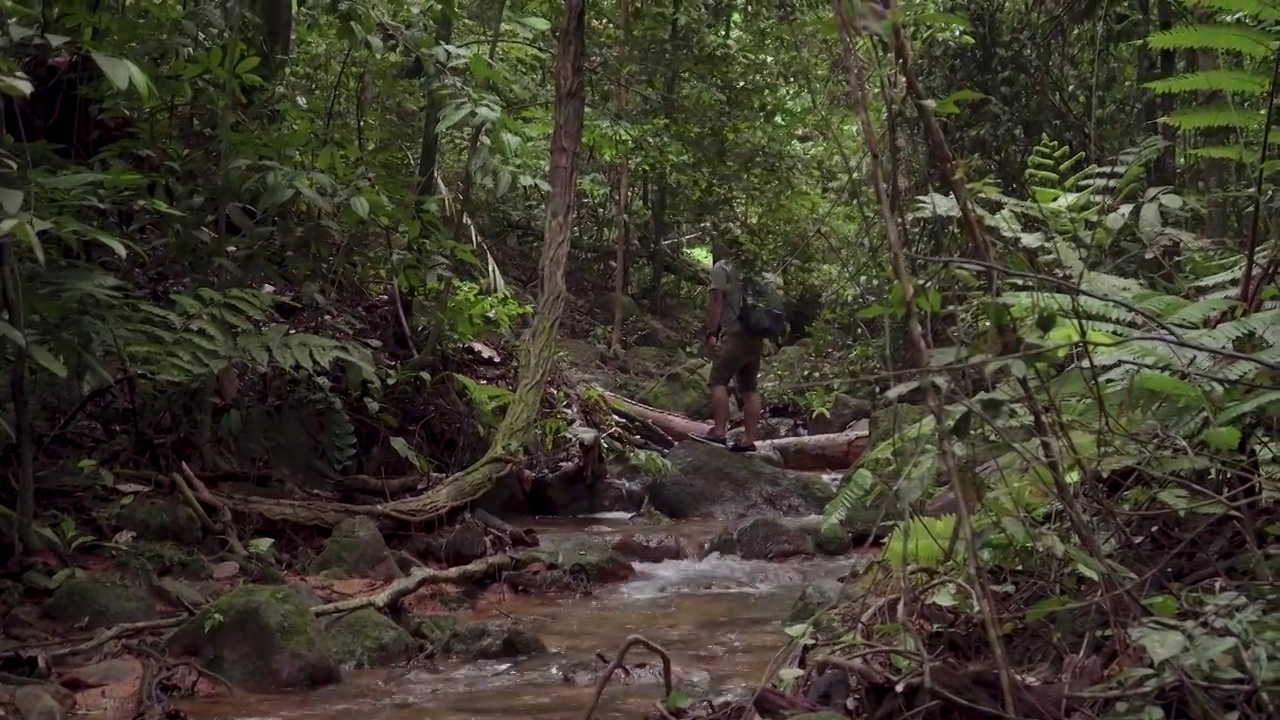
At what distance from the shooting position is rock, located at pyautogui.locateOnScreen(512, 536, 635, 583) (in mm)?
6793

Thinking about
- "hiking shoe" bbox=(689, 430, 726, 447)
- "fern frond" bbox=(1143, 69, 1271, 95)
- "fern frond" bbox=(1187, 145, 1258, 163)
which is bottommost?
"hiking shoe" bbox=(689, 430, 726, 447)

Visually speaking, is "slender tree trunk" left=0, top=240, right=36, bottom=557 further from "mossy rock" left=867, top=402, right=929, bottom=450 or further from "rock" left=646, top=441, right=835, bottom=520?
"rock" left=646, top=441, right=835, bottom=520

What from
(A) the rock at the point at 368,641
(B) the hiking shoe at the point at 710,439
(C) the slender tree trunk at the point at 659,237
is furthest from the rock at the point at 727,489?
(C) the slender tree trunk at the point at 659,237

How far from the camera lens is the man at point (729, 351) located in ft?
32.3

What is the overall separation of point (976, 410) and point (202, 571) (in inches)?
170

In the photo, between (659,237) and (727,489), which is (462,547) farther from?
(659,237)

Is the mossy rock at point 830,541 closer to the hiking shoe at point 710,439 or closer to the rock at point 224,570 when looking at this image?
the hiking shoe at point 710,439

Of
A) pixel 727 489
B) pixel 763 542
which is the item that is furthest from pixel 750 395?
pixel 763 542

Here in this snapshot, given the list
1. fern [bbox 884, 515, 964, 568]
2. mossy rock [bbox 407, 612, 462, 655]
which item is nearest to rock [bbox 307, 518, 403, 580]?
mossy rock [bbox 407, 612, 462, 655]

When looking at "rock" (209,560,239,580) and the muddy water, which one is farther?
"rock" (209,560,239,580)

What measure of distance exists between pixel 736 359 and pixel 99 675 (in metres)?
6.51

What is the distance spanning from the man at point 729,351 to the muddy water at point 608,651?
2723mm

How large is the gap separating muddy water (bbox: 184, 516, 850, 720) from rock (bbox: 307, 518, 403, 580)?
0.69m

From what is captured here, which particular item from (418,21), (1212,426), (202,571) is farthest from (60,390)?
(1212,426)
